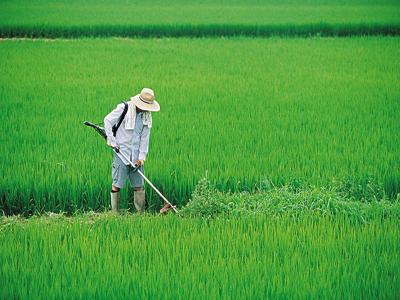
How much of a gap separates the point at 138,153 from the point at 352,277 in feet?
7.01

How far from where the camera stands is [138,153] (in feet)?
Result: 16.1

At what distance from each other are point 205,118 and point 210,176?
2101 millimetres

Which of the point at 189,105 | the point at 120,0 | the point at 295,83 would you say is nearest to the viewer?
the point at 189,105

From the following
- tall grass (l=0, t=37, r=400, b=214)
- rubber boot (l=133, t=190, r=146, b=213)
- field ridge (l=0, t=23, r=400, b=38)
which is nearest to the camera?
rubber boot (l=133, t=190, r=146, b=213)

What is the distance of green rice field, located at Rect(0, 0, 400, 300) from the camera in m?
3.43

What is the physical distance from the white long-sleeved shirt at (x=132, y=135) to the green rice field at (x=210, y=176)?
54 cm

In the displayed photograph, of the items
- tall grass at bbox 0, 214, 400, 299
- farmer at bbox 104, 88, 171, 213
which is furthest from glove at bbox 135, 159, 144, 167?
tall grass at bbox 0, 214, 400, 299

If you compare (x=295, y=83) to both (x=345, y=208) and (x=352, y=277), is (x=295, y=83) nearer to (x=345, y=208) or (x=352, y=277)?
(x=345, y=208)

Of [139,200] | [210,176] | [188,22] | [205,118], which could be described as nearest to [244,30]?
[188,22]

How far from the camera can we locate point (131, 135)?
4.80m

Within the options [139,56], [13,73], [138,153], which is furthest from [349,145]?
[139,56]

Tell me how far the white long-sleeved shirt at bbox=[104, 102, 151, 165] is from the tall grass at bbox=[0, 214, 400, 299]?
68 cm

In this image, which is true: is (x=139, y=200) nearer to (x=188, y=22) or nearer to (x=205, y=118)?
(x=205, y=118)

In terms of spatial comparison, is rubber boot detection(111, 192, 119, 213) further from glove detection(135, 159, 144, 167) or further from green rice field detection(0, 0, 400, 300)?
glove detection(135, 159, 144, 167)
